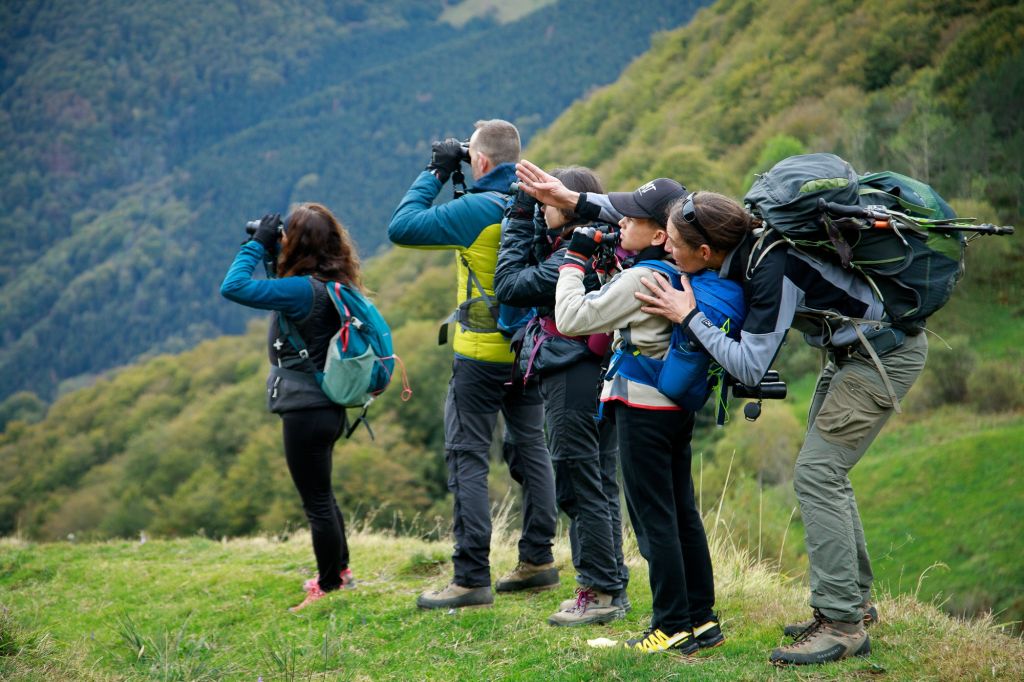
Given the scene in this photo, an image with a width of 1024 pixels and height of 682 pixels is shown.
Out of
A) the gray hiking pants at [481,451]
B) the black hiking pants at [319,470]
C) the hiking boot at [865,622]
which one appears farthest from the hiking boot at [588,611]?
the black hiking pants at [319,470]

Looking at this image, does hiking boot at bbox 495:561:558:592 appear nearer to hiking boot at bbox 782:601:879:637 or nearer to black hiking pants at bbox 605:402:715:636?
black hiking pants at bbox 605:402:715:636

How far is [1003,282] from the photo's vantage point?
29500mm

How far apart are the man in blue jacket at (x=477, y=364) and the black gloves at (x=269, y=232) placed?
0.94m

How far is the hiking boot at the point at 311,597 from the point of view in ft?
18.3

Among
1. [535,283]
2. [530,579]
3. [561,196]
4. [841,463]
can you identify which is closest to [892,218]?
[841,463]

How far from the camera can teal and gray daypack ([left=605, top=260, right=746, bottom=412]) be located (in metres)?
3.81

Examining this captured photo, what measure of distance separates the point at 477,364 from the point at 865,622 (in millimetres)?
2339

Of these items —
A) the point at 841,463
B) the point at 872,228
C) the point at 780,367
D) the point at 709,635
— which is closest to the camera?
the point at 872,228

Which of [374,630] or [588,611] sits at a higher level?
[588,611]

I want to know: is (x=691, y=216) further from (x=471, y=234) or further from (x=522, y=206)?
(x=471, y=234)

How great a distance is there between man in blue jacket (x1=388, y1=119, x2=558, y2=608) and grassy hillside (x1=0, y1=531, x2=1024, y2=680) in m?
0.41

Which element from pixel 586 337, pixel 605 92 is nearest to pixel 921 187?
pixel 586 337

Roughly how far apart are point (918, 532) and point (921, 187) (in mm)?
17451

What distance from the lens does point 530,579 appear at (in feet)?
18.0
